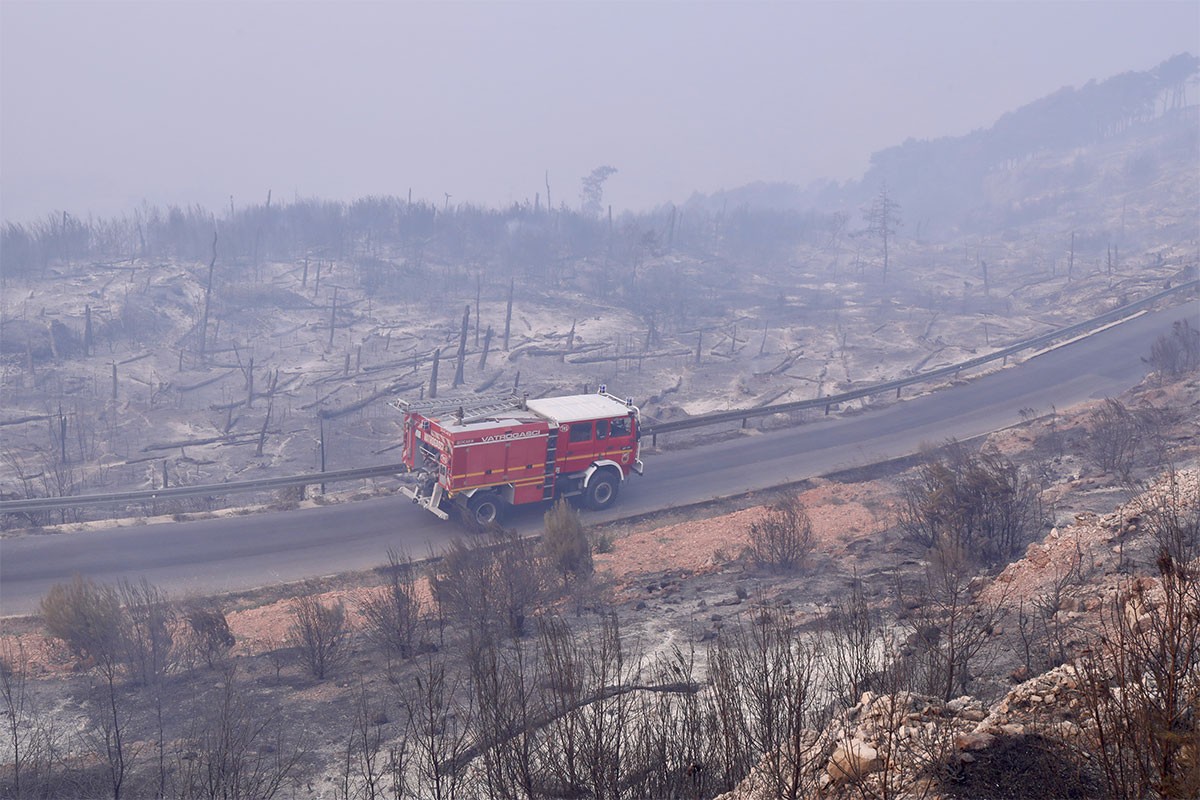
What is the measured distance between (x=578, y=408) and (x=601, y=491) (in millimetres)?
2745

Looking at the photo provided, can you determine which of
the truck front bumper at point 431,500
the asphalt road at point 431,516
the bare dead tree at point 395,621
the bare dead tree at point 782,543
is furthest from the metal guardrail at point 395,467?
the bare dead tree at point 395,621

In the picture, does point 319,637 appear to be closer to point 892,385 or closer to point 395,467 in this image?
point 395,467

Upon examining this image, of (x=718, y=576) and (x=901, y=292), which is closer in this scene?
(x=718, y=576)

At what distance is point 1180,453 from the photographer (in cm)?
2308

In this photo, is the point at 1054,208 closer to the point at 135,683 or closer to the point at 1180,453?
the point at 1180,453

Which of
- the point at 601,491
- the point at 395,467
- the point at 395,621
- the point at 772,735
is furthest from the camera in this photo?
the point at 395,467

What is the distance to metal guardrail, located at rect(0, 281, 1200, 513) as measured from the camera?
990 inches

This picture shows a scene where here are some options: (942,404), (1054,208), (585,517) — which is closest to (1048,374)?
(942,404)

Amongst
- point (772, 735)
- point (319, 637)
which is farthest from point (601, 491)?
point (772, 735)

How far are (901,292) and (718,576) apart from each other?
243ft

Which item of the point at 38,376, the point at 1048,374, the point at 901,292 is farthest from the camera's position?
the point at 901,292

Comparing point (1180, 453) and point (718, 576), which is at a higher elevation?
point (1180, 453)

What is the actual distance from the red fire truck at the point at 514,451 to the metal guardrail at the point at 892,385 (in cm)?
541

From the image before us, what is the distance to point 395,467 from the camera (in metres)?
28.5
